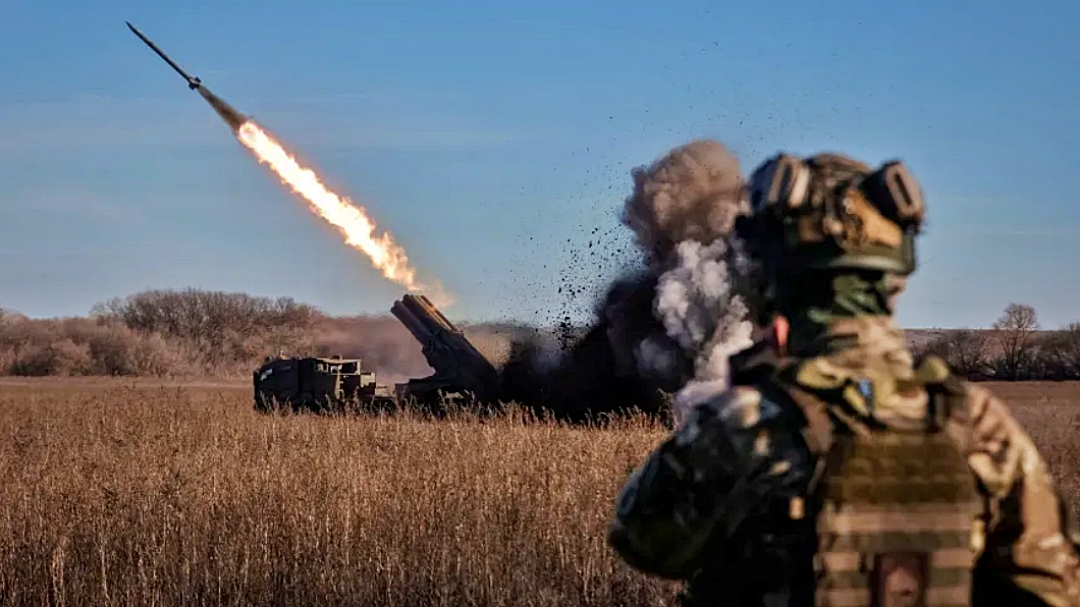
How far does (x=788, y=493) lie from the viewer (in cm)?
236

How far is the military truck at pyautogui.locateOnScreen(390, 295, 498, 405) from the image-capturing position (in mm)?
26172

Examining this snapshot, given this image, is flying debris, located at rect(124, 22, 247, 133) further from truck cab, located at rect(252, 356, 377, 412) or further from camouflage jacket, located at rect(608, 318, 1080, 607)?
camouflage jacket, located at rect(608, 318, 1080, 607)

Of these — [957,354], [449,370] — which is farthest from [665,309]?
[957,354]

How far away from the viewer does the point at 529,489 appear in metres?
9.73

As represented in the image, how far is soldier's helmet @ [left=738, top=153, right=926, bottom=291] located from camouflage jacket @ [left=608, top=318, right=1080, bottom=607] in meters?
0.12

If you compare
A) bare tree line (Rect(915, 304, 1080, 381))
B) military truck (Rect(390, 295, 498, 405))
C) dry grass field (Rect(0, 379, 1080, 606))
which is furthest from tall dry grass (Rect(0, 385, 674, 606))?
bare tree line (Rect(915, 304, 1080, 381))

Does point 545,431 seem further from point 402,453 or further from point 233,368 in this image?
point 233,368

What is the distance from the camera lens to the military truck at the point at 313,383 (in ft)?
88.5

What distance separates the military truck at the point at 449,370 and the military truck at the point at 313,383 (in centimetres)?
82

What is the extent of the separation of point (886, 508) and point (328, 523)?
6685 millimetres

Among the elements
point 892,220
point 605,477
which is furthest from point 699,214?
point 892,220

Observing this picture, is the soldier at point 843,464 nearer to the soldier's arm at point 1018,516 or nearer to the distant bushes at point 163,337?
the soldier's arm at point 1018,516

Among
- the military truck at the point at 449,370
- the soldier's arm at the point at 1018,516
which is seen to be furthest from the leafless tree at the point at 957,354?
the military truck at the point at 449,370

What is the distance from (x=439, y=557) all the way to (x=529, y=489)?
5.71 ft
